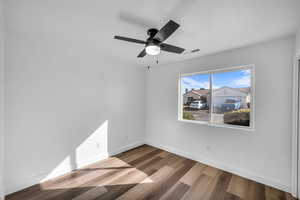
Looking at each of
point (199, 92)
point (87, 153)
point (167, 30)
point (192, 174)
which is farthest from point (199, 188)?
point (167, 30)

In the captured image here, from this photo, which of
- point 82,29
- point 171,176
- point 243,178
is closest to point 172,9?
point 82,29

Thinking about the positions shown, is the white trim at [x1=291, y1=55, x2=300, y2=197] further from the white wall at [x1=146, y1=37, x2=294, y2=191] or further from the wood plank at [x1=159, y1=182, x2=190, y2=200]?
the wood plank at [x1=159, y1=182, x2=190, y2=200]

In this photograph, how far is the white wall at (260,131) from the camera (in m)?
1.94

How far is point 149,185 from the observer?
6.84 feet

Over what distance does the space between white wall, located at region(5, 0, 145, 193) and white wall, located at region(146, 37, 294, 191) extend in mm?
2017

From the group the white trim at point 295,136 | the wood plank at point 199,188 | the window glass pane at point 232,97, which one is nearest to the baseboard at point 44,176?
the wood plank at point 199,188

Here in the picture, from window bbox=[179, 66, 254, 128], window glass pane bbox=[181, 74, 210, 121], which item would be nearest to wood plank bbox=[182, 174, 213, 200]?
window bbox=[179, 66, 254, 128]

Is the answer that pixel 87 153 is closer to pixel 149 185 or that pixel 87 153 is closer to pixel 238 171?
pixel 149 185

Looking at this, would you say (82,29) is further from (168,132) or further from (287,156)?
(287,156)

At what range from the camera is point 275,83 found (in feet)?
6.63

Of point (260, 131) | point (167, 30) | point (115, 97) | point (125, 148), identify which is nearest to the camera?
point (167, 30)

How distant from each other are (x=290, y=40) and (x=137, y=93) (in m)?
3.30

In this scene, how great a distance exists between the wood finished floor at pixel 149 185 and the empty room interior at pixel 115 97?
0.02 meters

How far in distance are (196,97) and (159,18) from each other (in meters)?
2.15
